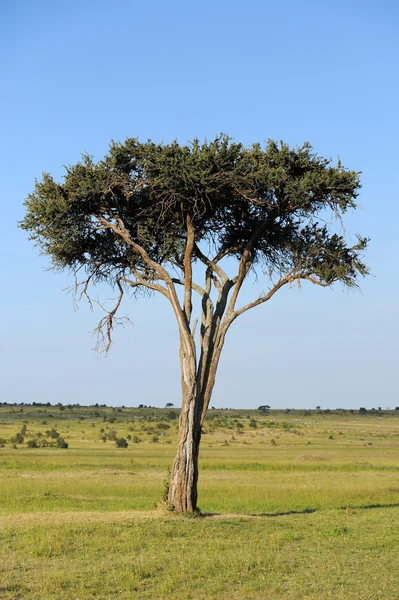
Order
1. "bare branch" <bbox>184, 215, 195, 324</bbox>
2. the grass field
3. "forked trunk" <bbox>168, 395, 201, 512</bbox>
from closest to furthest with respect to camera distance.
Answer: the grass field → "forked trunk" <bbox>168, 395, 201, 512</bbox> → "bare branch" <bbox>184, 215, 195, 324</bbox>

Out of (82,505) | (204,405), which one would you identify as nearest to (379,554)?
(204,405)

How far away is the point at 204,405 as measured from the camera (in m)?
21.5

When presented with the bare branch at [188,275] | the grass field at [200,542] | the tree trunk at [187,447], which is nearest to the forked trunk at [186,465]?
the tree trunk at [187,447]

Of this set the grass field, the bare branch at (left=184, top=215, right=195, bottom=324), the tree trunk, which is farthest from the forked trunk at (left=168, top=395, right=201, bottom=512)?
the bare branch at (left=184, top=215, right=195, bottom=324)

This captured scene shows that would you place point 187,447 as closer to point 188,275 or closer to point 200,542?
point 200,542

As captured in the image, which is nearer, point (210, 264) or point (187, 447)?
point (187, 447)

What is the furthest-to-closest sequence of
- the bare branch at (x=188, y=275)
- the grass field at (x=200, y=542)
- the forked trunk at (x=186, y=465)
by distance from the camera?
→ the bare branch at (x=188, y=275)
the forked trunk at (x=186, y=465)
the grass field at (x=200, y=542)

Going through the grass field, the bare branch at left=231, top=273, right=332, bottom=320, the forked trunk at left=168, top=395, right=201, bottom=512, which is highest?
the bare branch at left=231, top=273, right=332, bottom=320

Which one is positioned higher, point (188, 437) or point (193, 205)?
point (193, 205)

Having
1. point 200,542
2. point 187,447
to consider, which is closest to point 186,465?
point 187,447

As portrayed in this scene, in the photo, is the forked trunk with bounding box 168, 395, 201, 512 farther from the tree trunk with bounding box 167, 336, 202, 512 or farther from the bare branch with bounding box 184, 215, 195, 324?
the bare branch with bounding box 184, 215, 195, 324

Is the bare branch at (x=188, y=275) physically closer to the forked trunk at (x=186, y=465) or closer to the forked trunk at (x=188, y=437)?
the forked trunk at (x=188, y=437)

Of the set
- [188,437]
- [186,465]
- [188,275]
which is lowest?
[186,465]

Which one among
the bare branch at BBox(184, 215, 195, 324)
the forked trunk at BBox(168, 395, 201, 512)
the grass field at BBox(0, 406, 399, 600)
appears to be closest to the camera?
the grass field at BBox(0, 406, 399, 600)
